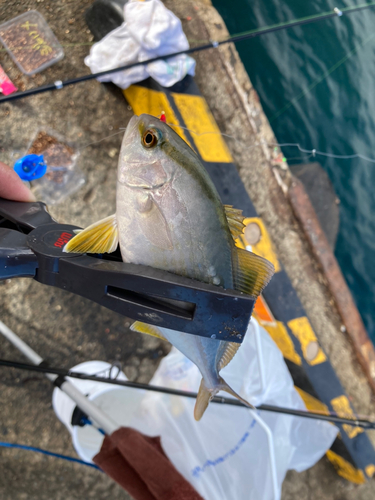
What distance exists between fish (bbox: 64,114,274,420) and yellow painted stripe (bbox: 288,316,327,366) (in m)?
2.14

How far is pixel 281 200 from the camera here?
11.9 ft

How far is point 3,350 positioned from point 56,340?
38 cm

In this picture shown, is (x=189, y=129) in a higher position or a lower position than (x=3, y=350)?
higher

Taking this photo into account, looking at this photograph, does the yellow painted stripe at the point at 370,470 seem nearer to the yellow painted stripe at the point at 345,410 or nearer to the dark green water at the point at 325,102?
the yellow painted stripe at the point at 345,410

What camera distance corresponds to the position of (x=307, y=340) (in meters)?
3.33

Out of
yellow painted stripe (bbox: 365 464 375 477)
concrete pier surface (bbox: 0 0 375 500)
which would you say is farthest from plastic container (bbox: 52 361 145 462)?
yellow painted stripe (bbox: 365 464 375 477)

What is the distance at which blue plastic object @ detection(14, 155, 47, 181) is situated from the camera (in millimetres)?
2594

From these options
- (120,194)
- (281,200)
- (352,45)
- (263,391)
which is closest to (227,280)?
(120,194)

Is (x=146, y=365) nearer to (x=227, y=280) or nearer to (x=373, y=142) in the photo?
(x=227, y=280)

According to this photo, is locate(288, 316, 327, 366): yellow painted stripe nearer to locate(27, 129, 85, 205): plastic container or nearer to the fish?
the fish

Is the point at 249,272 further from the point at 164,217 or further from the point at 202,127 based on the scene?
the point at 202,127

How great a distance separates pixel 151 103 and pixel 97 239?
2.35m

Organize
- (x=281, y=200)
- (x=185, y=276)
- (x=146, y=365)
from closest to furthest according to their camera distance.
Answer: (x=185, y=276)
(x=146, y=365)
(x=281, y=200)

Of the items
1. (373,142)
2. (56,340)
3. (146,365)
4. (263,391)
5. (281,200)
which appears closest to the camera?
(263,391)
